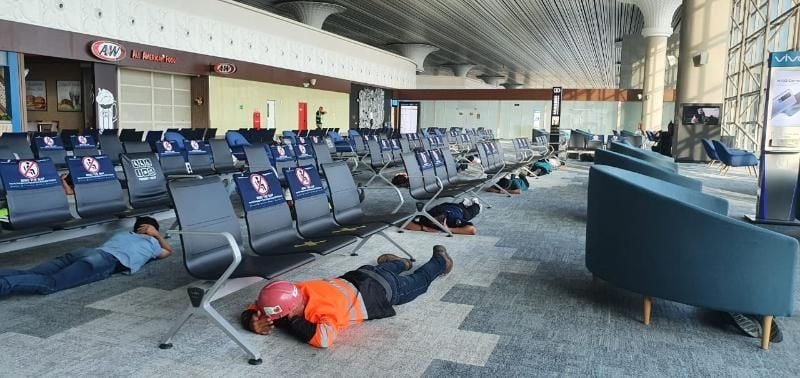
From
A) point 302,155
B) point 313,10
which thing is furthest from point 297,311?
point 313,10

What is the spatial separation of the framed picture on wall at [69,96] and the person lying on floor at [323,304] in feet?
50.0

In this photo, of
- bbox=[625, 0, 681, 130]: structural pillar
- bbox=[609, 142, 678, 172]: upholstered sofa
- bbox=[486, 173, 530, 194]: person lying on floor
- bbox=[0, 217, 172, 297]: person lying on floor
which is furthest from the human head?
bbox=[625, 0, 681, 130]: structural pillar

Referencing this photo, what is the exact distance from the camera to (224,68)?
1891 centimetres

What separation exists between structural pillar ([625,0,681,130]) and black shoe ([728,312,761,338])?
23.6 metres

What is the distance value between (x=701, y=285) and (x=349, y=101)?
2645cm

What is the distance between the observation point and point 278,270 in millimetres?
3123

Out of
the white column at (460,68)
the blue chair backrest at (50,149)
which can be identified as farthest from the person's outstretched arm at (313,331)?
the white column at (460,68)

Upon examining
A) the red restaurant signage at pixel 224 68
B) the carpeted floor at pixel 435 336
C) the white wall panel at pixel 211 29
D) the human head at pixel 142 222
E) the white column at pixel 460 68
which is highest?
the white column at pixel 460 68

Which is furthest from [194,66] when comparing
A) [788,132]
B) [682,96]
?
[788,132]

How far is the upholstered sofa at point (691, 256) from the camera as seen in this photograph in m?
3.12

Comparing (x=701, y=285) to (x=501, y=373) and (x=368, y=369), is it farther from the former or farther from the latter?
(x=368, y=369)

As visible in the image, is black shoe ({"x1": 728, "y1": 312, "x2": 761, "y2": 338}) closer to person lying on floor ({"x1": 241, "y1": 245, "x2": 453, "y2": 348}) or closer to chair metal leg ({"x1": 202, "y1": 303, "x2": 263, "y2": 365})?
person lying on floor ({"x1": 241, "y1": 245, "x2": 453, "y2": 348})

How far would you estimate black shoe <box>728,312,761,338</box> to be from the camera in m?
3.35

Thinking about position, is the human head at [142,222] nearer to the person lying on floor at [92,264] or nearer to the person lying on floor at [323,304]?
the person lying on floor at [92,264]
